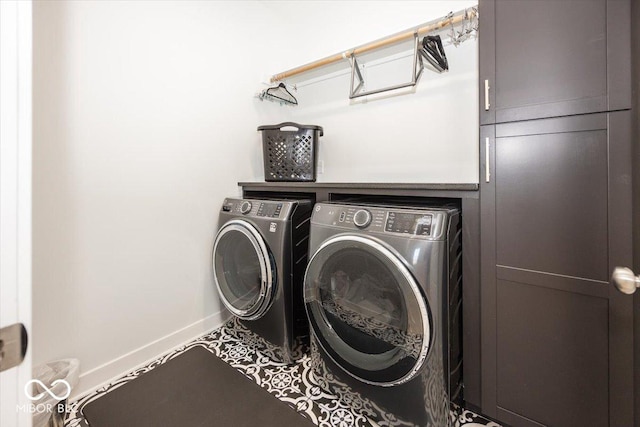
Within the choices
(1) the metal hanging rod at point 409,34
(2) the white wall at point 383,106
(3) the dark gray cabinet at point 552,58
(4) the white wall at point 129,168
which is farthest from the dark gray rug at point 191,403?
(1) the metal hanging rod at point 409,34

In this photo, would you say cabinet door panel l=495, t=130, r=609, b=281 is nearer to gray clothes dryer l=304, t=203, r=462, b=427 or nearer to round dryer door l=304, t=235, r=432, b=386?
gray clothes dryer l=304, t=203, r=462, b=427

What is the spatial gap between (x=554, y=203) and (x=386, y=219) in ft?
1.96

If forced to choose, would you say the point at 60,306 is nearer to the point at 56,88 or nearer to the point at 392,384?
the point at 56,88

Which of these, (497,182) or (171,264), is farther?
(171,264)

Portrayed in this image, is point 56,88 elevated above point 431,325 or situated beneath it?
elevated above

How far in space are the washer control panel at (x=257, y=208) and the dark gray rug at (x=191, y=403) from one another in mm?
920

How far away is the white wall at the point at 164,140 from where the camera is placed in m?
1.28

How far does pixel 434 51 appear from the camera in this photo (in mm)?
1445

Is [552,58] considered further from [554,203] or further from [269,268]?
[269,268]

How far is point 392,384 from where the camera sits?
109 centimetres

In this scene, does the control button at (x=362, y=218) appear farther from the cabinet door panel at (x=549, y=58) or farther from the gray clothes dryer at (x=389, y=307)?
the cabinet door panel at (x=549, y=58)

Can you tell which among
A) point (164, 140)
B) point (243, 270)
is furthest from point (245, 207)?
point (164, 140)

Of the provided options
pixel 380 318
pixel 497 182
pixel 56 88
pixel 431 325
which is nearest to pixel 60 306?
pixel 56 88

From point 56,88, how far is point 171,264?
41.6 inches
